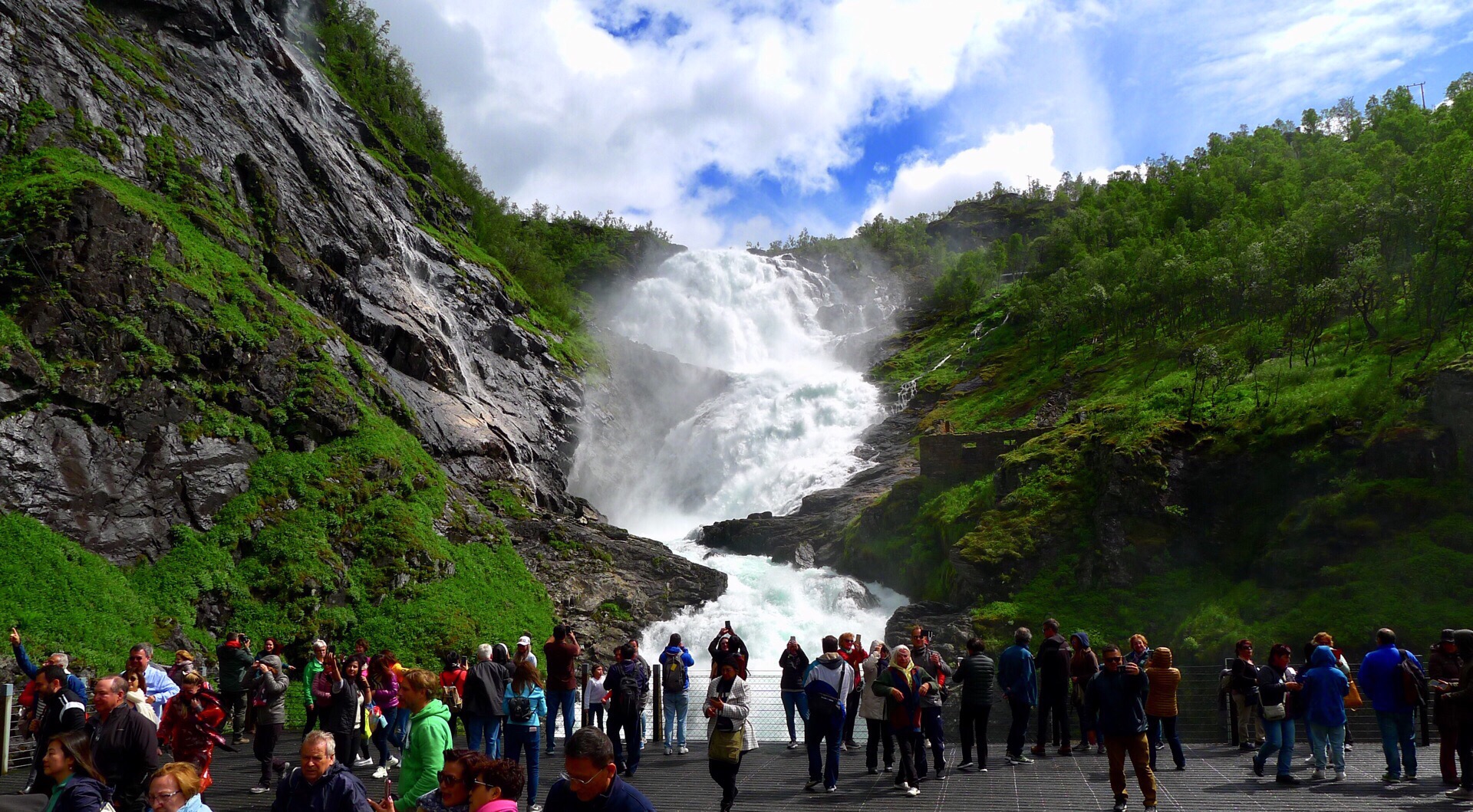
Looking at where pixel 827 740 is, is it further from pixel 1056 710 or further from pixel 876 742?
pixel 1056 710

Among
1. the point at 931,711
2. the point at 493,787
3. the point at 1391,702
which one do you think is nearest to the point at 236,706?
the point at 931,711

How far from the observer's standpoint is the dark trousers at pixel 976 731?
453 inches

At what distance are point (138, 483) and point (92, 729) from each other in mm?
17774

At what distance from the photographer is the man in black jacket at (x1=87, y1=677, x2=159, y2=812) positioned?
6.48 meters

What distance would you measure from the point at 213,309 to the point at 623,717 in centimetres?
2098

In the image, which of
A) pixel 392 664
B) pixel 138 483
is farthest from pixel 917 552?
pixel 138 483

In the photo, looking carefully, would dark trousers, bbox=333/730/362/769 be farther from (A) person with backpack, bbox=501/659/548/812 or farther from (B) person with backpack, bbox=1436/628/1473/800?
(B) person with backpack, bbox=1436/628/1473/800

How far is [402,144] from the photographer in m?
→ 56.4

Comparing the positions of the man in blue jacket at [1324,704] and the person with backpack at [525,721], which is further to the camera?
the man in blue jacket at [1324,704]

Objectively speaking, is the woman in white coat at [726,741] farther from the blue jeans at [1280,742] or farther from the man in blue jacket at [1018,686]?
the blue jeans at [1280,742]

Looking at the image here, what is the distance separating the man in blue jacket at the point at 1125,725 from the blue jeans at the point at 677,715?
7286 millimetres

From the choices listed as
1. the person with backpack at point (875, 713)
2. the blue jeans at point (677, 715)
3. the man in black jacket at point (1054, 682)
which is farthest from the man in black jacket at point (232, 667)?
the man in black jacket at point (1054, 682)

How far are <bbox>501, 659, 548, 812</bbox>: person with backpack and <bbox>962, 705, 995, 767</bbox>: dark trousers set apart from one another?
5.87 meters

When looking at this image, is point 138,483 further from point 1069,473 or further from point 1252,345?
point 1252,345
